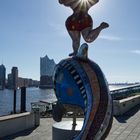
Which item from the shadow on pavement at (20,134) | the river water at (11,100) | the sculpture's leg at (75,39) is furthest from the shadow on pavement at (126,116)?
the river water at (11,100)

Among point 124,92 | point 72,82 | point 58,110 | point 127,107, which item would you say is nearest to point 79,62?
point 72,82

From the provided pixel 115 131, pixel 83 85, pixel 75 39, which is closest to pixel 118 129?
pixel 115 131

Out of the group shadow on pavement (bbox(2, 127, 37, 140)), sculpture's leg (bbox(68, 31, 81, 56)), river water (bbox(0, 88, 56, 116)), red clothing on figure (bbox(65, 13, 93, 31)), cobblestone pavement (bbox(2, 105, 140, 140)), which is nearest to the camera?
red clothing on figure (bbox(65, 13, 93, 31))

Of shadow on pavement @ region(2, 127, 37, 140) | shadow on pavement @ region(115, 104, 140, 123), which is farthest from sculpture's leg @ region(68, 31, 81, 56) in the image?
shadow on pavement @ region(115, 104, 140, 123)

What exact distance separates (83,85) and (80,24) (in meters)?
1.87

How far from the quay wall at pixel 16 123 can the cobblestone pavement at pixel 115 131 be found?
35cm

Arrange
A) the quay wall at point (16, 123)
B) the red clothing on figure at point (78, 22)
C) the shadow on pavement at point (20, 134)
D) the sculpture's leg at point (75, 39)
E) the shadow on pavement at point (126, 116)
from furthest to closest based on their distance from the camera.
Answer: the shadow on pavement at point (126, 116)
the quay wall at point (16, 123)
the shadow on pavement at point (20, 134)
the sculpture's leg at point (75, 39)
the red clothing on figure at point (78, 22)

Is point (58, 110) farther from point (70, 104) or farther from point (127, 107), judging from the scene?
point (127, 107)

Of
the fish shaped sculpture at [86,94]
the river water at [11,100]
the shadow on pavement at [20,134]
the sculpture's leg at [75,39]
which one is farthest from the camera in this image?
the river water at [11,100]

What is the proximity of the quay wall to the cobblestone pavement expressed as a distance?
1.16 feet

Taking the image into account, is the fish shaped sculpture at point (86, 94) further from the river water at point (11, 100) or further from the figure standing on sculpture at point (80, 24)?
the river water at point (11, 100)

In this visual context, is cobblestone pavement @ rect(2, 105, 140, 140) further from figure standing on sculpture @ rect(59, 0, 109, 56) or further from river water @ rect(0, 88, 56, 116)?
river water @ rect(0, 88, 56, 116)

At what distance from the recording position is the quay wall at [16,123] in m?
15.1

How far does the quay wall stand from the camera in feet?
49.6
